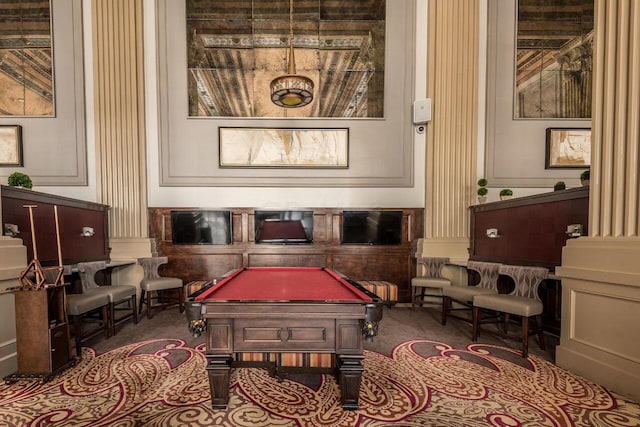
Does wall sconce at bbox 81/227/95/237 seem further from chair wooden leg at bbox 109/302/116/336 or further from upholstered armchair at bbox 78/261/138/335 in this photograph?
chair wooden leg at bbox 109/302/116/336

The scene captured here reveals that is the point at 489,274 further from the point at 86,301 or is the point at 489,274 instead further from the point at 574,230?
the point at 86,301

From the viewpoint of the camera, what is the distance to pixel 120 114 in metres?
4.43

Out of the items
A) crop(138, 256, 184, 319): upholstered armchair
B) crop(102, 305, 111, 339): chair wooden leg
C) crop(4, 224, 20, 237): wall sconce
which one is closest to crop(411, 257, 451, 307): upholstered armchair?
crop(138, 256, 184, 319): upholstered armchair

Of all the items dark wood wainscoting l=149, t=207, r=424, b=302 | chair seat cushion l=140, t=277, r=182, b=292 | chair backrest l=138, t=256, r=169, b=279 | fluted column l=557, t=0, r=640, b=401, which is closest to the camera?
fluted column l=557, t=0, r=640, b=401

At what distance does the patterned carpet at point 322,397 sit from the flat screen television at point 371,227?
86.8 inches

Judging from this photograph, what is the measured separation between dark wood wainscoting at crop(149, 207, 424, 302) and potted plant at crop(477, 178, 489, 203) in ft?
3.28

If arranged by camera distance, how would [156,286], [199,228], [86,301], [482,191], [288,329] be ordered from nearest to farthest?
[288,329], [86,301], [156,286], [482,191], [199,228]

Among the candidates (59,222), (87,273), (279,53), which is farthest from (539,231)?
(59,222)

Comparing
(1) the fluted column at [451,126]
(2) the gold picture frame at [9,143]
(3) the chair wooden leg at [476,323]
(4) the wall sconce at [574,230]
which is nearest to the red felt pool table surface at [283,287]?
(3) the chair wooden leg at [476,323]

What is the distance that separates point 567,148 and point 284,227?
4913mm

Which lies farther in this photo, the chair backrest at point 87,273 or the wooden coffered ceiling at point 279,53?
the wooden coffered ceiling at point 279,53

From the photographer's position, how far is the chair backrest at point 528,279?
2863 mm

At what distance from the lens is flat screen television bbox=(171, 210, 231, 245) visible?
14.7 feet

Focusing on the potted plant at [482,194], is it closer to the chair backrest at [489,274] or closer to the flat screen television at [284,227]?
the chair backrest at [489,274]
